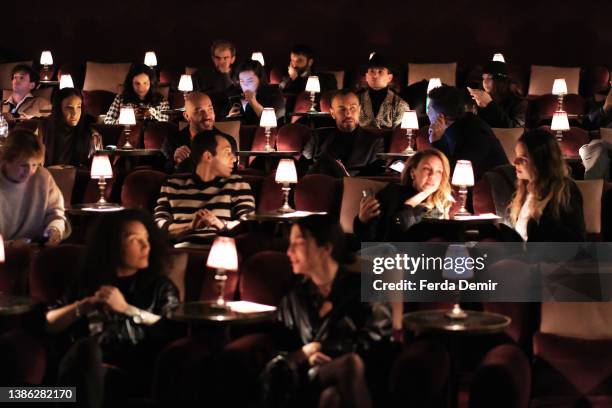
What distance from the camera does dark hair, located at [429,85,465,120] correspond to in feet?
23.4

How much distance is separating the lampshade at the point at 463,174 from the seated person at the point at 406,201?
1.15 ft

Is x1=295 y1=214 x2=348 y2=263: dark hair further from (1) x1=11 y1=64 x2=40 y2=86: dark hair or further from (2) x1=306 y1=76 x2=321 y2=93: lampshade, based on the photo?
(1) x1=11 y1=64 x2=40 y2=86: dark hair

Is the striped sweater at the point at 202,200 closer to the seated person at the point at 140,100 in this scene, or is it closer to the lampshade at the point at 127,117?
the lampshade at the point at 127,117

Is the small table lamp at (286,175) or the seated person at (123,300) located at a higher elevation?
the small table lamp at (286,175)

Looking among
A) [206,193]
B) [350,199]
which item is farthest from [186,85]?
[206,193]

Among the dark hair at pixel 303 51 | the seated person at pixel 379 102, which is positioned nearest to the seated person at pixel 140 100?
the seated person at pixel 379 102

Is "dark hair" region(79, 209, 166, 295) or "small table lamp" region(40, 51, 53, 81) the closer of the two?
"dark hair" region(79, 209, 166, 295)

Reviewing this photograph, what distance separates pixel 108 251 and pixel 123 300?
21 cm

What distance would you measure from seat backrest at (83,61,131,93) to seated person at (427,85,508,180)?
675cm

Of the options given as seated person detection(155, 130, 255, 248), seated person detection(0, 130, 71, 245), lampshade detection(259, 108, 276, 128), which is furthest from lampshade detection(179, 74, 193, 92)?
seated person detection(0, 130, 71, 245)

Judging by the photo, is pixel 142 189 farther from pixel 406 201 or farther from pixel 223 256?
pixel 223 256

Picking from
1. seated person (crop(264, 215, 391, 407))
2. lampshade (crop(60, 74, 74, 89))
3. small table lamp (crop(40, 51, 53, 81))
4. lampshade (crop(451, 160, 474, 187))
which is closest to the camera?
seated person (crop(264, 215, 391, 407))

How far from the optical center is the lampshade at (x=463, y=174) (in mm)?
6434

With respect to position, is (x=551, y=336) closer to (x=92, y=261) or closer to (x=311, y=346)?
(x=311, y=346)
